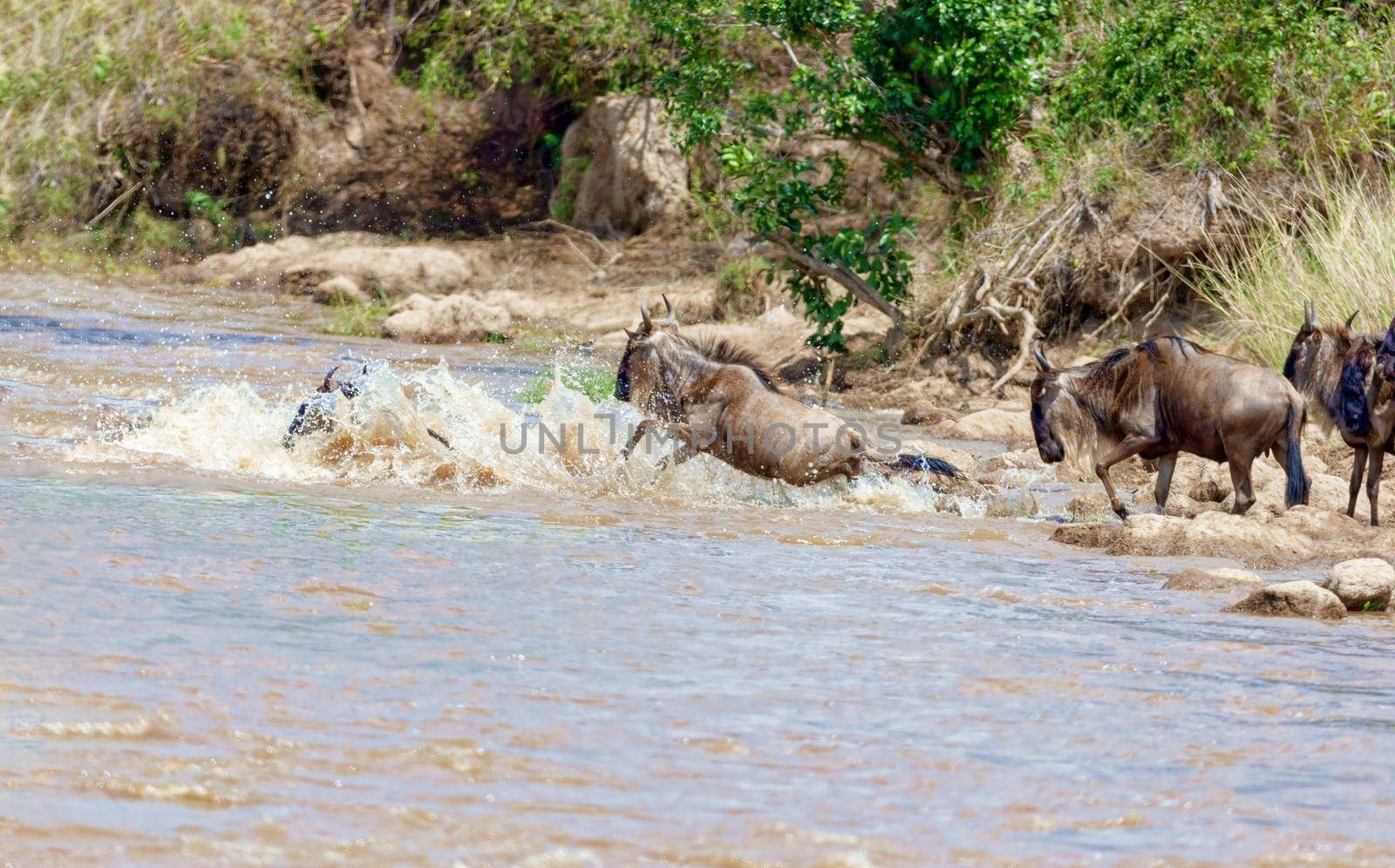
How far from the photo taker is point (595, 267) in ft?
70.5

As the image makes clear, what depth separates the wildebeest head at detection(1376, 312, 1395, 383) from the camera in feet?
28.3

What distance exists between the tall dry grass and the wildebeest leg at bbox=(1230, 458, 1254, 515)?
2504 millimetres

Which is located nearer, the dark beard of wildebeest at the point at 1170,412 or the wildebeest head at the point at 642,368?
the dark beard of wildebeest at the point at 1170,412

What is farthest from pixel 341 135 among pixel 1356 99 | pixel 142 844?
pixel 142 844

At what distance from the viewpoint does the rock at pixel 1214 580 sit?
6605 millimetres

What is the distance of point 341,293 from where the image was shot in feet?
67.9

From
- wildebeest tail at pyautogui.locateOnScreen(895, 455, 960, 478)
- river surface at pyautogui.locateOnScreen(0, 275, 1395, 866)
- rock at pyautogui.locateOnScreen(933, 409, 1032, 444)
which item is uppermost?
rock at pyautogui.locateOnScreen(933, 409, 1032, 444)

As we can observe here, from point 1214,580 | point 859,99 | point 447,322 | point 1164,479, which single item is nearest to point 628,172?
point 447,322

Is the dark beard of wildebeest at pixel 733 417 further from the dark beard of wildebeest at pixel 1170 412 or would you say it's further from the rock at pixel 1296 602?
the rock at pixel 1296 602

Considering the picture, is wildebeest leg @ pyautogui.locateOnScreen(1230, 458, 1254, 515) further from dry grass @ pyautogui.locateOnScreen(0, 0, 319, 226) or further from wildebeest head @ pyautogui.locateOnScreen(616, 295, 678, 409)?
dry grass @ pyautogui.locateOnScreen(0, 0, 319, 226)

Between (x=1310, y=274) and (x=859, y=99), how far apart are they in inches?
181

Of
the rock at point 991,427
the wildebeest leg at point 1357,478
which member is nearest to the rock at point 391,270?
the rock at point 991,427

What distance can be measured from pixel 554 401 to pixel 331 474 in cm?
162

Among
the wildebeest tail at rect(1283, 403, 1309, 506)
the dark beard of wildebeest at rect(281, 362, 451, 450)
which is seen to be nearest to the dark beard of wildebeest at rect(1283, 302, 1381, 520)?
the wildebeest tail at rect(1283, 403, 1309, 506)
